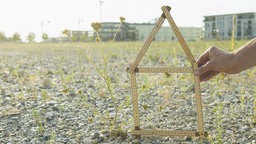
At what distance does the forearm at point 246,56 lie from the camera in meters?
2.34

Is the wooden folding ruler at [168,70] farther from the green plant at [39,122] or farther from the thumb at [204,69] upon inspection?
the green plant at [39,122]

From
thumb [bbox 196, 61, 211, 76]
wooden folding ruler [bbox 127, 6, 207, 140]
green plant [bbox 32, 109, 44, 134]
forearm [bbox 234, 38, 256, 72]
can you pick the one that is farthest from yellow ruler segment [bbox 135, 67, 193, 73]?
green plant [bbox 32, 109, 44, 134]

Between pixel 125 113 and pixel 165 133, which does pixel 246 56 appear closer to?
pixel 165 133

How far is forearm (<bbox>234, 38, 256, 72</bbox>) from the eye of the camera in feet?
7.68

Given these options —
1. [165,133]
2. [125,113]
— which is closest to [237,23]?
[125,113]

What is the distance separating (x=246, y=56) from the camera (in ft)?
7.71

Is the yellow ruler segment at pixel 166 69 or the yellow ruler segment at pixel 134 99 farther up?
the yellow ruler segment at pixel 166 69

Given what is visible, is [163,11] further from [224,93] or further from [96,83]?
[96,83]

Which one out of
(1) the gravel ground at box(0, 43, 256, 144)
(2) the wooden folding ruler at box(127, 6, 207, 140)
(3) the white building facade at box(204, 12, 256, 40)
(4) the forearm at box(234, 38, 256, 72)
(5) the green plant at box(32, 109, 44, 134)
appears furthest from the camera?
(3) the white building facade at box(204, 12, 256, 40)

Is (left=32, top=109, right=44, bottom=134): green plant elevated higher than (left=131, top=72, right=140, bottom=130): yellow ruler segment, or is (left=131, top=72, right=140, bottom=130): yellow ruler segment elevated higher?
(left=131, top=72, right=140, bottom=130): yellow ruler segment

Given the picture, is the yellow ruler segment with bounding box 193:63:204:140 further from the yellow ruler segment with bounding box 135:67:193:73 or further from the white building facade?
the white building facade

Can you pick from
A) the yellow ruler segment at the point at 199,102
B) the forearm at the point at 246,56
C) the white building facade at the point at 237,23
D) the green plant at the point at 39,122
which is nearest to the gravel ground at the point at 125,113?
the green plant at the point at 39,122

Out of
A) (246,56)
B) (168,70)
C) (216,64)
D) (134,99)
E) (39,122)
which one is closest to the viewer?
(246,56)

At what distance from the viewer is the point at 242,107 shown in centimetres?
432
